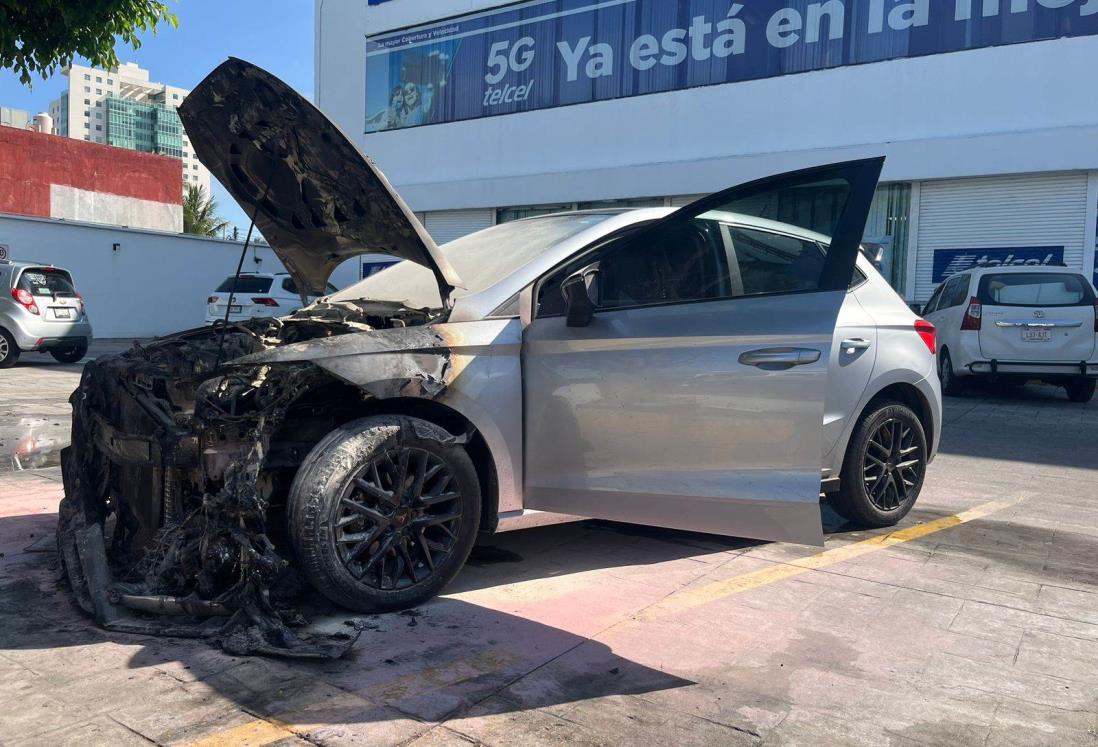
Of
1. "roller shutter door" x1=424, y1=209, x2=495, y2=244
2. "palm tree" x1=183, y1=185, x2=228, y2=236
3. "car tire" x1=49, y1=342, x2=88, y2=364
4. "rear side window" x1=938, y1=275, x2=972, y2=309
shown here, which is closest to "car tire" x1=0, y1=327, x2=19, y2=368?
"car tire" x1=49, y1=342, x2=88, y2=364

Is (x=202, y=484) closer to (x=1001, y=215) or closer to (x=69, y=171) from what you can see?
(x=1001, y=215)

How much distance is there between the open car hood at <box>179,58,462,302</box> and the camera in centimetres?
358

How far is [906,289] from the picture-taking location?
15992 mm

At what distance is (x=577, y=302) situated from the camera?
Result: 12.4ft

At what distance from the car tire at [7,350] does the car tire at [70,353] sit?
678 millimetres

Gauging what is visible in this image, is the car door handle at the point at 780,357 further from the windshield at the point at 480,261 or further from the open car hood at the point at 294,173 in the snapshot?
the open car hood at the point at 294,173

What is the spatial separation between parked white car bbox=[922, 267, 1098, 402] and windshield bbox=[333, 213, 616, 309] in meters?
7.93

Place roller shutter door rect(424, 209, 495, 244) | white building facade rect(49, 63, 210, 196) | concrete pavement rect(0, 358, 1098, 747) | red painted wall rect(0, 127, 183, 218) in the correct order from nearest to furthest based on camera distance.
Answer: concrete pavement rect(0, 358, 1098, 747) → roller shutter door rect(424, 209, 495, 244) → red painted wall rect(0, 127, 183, 218) → white building facade rect(49, 63, 210, 196)

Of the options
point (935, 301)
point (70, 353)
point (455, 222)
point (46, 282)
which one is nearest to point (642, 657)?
point (935, 301)

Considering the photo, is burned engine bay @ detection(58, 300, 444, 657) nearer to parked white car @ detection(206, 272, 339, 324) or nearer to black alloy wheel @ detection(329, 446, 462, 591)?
black alloy wheel @ detection(329, 446, 462, 591)

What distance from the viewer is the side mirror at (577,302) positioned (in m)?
3.79

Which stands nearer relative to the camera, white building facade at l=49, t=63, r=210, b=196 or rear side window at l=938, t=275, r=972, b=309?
rear side window at l=938, t=275, r=972, b=309

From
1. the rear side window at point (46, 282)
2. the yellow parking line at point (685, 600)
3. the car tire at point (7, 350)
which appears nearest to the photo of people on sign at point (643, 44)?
the rear side window at point (46, 282)

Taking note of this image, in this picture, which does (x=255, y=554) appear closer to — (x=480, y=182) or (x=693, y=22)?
(x=693, y=22)
